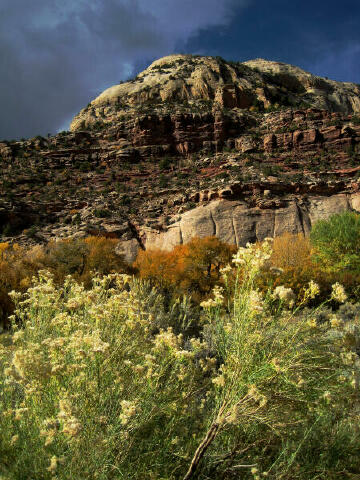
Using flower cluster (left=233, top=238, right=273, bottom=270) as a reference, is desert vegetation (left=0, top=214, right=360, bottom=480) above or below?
below

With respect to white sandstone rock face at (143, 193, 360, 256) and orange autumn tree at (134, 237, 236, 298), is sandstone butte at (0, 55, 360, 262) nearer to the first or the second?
white sandstone rock face at (143, 193, 360, 256)

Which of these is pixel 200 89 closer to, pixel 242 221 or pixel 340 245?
pixel 242 221

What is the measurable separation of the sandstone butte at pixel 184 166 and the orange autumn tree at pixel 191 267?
24.3 feet

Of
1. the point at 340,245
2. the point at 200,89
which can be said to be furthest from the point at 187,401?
the point at 200,89

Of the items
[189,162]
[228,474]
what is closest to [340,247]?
[228,474]

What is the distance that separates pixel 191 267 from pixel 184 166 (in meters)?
27.6

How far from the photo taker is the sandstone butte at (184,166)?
1346 inches

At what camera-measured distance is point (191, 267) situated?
2217cm

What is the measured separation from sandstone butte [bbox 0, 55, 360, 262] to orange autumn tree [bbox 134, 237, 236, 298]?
292 inches

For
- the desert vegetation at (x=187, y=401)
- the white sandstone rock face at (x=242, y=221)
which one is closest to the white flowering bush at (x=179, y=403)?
the desert vegetation at (x=187, y=401)

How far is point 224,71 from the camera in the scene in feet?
213

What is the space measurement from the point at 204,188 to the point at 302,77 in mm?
58333

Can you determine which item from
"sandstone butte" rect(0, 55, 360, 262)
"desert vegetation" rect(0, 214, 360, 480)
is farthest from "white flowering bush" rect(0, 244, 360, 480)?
"sandstone butte" rect(0, 55, 360, 262)

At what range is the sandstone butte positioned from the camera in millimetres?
34188
